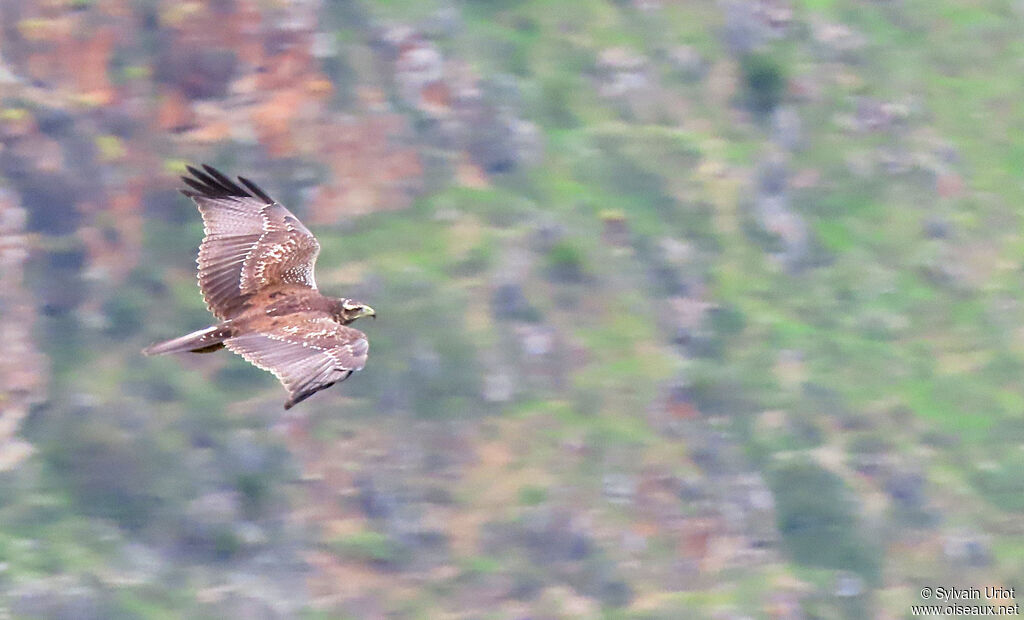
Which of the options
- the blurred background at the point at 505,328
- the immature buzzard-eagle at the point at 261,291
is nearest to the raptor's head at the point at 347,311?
the immature buzzard-eagle at the point at 261,291

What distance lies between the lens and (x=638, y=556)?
37.9 m

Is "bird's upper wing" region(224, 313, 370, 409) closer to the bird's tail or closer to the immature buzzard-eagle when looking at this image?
the immature buzzard-eagle

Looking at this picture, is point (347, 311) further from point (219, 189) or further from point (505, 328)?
point (505, 328)

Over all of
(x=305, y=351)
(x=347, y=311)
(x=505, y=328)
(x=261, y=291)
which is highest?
(x=505, y=328)

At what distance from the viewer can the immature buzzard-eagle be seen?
18.9m

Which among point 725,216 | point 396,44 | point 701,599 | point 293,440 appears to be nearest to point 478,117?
point 396,44

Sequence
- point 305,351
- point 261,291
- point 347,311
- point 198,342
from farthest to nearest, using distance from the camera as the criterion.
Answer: point 261,291
point 347,311
point 198,342
point 305,351

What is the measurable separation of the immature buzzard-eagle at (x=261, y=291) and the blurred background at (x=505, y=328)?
15125 mm

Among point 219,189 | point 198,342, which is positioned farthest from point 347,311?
point 219,189

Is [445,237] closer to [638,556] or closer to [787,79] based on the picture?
[638,556]

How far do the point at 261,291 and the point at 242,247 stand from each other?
0.71 m

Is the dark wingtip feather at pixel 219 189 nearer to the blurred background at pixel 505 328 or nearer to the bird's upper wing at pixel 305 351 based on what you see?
the bird's upper wing at pixel 305 351

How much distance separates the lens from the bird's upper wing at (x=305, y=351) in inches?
705

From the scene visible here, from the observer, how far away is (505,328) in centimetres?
3909
